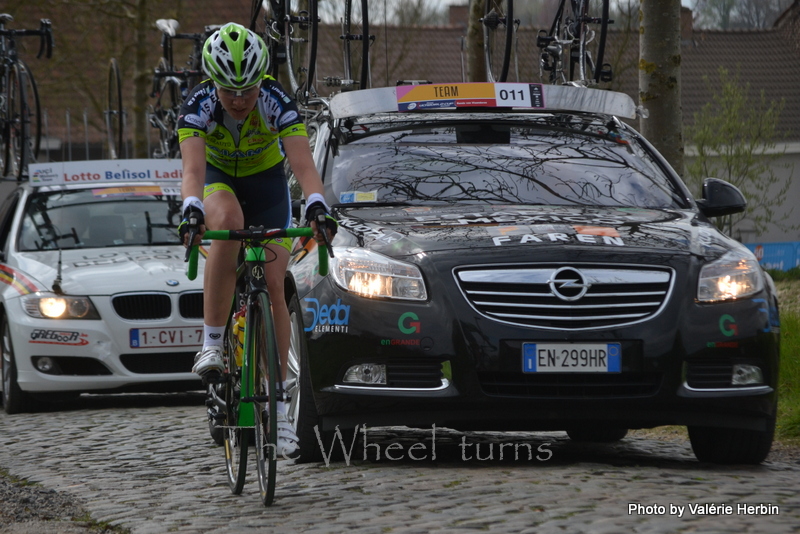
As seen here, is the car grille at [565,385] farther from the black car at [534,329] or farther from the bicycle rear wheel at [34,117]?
the bicycle rear wheel at [34,117]

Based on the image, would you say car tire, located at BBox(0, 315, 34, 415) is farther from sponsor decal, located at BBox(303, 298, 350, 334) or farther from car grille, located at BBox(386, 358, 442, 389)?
car grille, located at BBox(386, 358, 442, 389)

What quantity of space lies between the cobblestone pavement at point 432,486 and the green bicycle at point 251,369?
20 centimetres

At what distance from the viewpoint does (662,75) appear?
1097cm

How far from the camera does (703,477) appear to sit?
6109 millimetres

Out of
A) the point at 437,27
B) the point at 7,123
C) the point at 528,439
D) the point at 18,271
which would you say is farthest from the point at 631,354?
the point at 437,27

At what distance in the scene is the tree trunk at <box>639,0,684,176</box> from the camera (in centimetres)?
1096

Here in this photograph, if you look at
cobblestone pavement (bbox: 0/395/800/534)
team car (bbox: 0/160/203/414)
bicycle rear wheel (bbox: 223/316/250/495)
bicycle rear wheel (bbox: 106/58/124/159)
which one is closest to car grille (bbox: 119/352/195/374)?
team car (bbox: 0/160/203/414)

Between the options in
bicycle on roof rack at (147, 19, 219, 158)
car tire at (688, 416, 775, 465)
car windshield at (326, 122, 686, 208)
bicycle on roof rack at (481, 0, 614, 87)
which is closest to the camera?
car tire at (688, 416, 775, 465)

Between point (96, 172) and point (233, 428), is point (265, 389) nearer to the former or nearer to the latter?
point (233, 428)

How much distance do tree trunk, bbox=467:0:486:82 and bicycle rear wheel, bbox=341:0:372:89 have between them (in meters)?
4.05

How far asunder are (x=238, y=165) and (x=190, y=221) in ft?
3.00

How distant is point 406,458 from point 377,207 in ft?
4.25

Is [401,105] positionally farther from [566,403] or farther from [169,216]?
[169,216]

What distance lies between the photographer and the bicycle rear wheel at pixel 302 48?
10734mm
